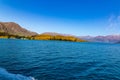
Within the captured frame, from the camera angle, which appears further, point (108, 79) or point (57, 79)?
point (108, 79)

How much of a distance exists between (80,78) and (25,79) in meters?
9.50

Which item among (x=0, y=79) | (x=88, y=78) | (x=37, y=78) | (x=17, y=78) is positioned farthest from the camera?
(x=88, y=78)

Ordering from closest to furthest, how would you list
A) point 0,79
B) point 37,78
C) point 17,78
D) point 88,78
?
point 0,79, point 17,78, point 37,78, point 88,78

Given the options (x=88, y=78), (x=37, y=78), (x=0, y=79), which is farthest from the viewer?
(x=88, y=78)

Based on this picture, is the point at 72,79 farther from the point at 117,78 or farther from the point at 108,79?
the point at 117,78

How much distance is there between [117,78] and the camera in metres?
28.9

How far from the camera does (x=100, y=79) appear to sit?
27.6m

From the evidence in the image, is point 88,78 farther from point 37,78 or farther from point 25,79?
point 25,79

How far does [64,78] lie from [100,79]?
651cm

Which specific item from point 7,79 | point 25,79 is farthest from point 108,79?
point 7,79

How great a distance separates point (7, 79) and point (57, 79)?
8.04 m

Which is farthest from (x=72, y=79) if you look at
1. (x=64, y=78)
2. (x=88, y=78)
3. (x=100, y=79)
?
(x=100, y=79)

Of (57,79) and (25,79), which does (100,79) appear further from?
(25,79)

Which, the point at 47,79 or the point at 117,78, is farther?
the point at 117,78
